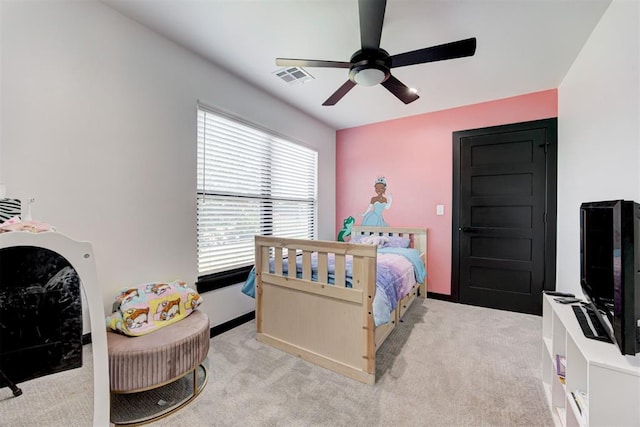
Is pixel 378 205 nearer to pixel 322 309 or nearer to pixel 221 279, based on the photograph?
pixel 322 309

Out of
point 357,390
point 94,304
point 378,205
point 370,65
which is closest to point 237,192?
point 94,304

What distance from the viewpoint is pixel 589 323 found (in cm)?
123

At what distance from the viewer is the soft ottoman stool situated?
1372mm

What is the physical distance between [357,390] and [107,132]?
7.88 feet

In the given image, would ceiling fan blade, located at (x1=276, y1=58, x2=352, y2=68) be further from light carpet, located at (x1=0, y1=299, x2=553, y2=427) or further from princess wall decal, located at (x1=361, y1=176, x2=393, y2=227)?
princess wall decal, located at (x1=361, y1=176, x2=393, y2=227)

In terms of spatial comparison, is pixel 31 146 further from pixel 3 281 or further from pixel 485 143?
pixel 485 143

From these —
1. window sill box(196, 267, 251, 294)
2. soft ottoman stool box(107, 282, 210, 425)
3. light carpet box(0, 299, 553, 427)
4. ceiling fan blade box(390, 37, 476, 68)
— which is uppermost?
ceiling fan blade box(390, 37, 476, 68)

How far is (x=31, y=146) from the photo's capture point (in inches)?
57.4

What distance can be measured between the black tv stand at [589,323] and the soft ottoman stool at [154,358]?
2.00m

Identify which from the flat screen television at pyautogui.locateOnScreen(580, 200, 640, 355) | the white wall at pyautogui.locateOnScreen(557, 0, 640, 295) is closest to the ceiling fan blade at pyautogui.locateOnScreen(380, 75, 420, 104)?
the white wall at pyautogui.locateOnScreen(557, 0, 640, 295)

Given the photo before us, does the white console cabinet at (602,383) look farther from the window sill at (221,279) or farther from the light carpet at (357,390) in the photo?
the window sill at (221,279)

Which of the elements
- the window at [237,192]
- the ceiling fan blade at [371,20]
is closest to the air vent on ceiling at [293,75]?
the window at [237,192]

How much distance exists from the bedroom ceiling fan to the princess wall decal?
2.11 metres

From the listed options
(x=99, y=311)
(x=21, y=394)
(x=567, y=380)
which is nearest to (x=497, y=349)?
(x=567, y=380)
